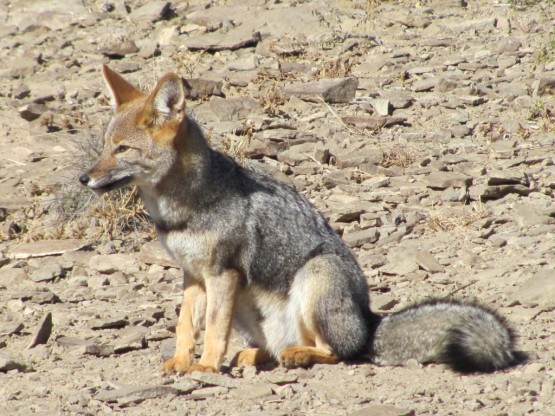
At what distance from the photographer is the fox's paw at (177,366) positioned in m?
7.57

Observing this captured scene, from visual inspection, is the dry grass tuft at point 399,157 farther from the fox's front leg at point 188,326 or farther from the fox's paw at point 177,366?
the fox's paw at point 177,366

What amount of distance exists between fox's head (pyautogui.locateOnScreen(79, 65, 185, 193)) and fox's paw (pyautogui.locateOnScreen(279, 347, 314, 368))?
5.78 feet

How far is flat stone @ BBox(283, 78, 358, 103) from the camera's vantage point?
46.8 ft

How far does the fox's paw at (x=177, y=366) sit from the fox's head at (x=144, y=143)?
1449 mm

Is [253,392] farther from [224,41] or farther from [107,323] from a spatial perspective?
[224,41]

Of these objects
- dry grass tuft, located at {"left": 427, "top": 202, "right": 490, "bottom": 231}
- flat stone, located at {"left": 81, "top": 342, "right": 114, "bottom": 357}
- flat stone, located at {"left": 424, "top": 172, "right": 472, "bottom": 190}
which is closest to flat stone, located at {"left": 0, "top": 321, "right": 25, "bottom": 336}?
flat stone, located at {"left": 81, "top": 342, "right": 114, "bottom": 357}

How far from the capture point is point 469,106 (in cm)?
1395

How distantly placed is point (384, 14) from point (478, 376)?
11.1 m

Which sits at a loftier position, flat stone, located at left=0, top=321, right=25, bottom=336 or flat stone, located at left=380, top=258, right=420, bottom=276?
flat stone, located at left=380, top=258, right=420, bottom=276

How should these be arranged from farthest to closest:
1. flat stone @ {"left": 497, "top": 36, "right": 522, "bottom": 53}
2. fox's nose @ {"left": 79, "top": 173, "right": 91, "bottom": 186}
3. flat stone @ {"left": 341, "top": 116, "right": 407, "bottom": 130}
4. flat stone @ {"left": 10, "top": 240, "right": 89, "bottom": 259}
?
1. flat stone @ {"left": 497, "top": 36, "right": 522, "bottom": 53}
2. flat stone @ {"left": 341, "top": 116, "right": 407, "bottom": 130}
3. flat stone @ {"left": 10, "top": 240, "right": 89, "bottom": 259}
4. fox's nose @ {"left": 79, "top": 173, "right": 91, "bottom": 186}

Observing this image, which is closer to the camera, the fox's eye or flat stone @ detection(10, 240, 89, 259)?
the fox's eye

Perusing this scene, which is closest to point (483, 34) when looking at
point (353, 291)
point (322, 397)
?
point (353, 291)

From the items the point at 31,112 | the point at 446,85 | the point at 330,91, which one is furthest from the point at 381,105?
the point at 31,112

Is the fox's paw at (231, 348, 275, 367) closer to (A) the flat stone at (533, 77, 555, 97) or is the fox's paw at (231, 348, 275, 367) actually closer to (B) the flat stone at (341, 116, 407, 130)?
(B) the flat stone at (341, 116, 407, 130)
